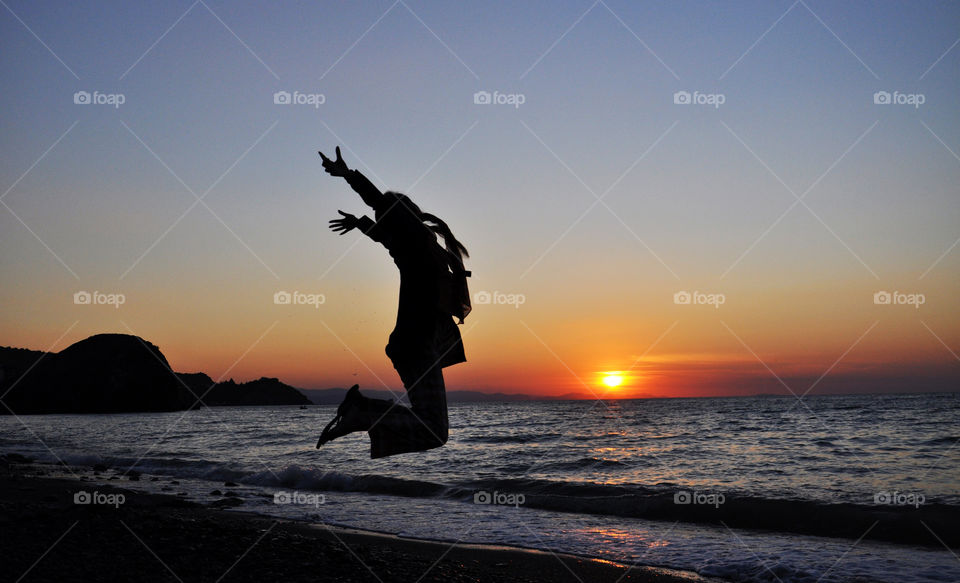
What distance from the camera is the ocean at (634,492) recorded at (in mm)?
9750

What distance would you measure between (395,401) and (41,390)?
102569mm

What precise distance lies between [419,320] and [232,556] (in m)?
4.23

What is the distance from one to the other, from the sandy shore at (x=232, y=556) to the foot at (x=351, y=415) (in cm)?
302

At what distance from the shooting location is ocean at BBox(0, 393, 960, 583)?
9750mm

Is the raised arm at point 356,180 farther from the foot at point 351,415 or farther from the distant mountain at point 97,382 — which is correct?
the distant mountain at point 97,382

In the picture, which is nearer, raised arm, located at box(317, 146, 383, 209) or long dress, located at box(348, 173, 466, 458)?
raised arm, located at box(317, 146, 383, 209)

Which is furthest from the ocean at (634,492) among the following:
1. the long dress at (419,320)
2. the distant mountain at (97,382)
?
the distant mountain at (97,382)

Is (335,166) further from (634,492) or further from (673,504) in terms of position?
(634,492)

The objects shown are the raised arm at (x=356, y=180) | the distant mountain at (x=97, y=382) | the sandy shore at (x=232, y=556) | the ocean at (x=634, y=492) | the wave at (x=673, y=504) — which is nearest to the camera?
the raised arm at (x=356, y=180)

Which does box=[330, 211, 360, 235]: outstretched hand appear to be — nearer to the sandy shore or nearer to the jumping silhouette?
the jumping silhouette

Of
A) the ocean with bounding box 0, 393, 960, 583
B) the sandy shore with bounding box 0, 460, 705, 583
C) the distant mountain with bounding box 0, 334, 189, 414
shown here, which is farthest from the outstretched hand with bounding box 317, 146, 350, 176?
the distant mountain with bounding box 0, 334, 189, 414

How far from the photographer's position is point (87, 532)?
7.73m

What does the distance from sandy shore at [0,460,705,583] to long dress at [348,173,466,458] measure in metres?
3.06

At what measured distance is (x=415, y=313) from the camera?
16.5 ft
